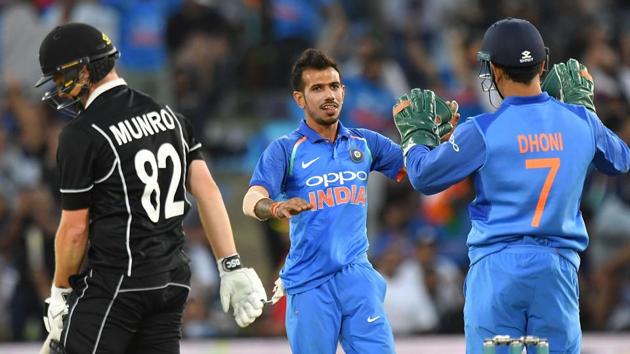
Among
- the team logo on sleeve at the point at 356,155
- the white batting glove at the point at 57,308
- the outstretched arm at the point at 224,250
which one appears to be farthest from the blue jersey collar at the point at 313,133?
the white batting glove at the point at 57,308

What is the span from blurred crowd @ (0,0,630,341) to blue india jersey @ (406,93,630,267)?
5618 millimetres

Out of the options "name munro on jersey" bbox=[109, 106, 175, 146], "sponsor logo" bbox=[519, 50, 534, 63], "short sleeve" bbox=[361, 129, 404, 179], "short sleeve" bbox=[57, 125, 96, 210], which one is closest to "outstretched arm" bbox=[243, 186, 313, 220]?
"name munro on jersey" bbox=[109, 106, 175, 146]

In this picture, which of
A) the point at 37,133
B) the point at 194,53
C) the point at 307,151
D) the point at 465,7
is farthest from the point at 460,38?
the point at 307,151

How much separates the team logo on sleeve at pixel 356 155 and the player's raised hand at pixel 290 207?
2.89 ft

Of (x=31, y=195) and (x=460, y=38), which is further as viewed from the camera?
(x=460, y=38)

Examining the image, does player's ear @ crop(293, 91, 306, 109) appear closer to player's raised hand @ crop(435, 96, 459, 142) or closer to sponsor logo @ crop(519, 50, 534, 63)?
player's raised hand @ crop(435, 96, 459, 142)

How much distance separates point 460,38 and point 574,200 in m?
7.30

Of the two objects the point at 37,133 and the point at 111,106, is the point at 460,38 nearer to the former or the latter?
the point at 37,133

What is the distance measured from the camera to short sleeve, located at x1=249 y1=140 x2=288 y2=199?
6.18 m

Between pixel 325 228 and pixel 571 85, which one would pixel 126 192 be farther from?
pixel 571 85

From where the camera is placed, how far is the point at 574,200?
5121 millimetres

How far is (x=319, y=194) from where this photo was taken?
20.6ft

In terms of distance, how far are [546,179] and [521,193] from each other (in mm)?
132

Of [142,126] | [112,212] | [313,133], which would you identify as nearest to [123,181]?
[112,212]
